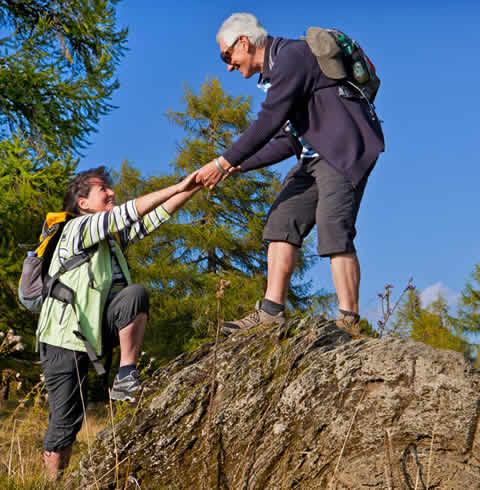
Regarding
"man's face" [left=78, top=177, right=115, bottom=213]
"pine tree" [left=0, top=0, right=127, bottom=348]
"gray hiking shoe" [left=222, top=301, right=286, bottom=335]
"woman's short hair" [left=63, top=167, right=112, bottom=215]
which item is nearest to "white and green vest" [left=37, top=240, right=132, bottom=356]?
"man's face" [left=78, top=177, right=115, bottom=213]

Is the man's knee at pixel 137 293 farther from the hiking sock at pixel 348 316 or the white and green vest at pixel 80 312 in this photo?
the hiking sock at pixel 348 316

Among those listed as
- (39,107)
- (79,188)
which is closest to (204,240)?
(39,107)

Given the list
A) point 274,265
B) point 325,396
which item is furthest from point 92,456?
point 274,265

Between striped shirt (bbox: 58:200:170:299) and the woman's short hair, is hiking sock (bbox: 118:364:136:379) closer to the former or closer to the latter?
striped shirt (bbox: 58:200:170:299)

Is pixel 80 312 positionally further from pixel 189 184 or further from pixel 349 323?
pixel 349 323

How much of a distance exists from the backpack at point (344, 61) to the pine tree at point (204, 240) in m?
8.84

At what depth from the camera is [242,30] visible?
9.93ft

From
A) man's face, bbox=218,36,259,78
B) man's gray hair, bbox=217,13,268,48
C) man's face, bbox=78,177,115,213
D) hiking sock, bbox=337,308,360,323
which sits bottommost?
hiking sock, bbox=337,308,360,323

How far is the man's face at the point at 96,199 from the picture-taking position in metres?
3.30

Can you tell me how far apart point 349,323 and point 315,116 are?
1.20 metres

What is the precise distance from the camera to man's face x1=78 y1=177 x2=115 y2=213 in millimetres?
3301

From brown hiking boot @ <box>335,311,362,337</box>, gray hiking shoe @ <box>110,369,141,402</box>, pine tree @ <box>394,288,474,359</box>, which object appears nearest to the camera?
gray hiking shoe @ <box>110,369,141,402</box>

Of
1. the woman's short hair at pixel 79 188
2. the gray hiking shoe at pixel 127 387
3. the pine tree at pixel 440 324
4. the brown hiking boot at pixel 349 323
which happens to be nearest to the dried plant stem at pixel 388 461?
the brown hiking boot at pixel 349 323

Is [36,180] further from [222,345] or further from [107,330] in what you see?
[222,345]
